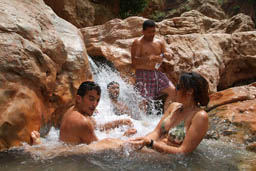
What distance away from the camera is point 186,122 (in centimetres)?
266

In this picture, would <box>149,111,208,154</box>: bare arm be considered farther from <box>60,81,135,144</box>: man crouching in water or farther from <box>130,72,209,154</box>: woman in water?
<box>60,81,135,144</box>: man crouching in water

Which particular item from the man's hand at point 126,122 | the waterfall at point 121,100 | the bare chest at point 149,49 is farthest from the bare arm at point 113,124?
the bare chest at point 149,49

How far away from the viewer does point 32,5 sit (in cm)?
390

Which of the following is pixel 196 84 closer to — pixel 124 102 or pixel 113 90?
pixel 113 90

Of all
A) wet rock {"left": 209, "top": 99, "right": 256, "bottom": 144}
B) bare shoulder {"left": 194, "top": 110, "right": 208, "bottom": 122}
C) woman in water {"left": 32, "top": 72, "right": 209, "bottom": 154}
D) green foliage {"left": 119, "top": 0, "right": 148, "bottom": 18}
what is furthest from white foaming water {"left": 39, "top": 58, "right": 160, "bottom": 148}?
green foliage {"left": 119, "top": 0, "right": 148, "bottom": 18}

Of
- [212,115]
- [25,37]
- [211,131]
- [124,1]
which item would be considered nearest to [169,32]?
[212,115]

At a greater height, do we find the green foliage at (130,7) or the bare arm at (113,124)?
the green foliage at (130,7)

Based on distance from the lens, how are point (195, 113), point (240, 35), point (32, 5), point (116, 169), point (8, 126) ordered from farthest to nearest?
point (240, 35), point (32, 5), point (8, 126), point (195, 113), point (116, 169)

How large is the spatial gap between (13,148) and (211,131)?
2.64 meters

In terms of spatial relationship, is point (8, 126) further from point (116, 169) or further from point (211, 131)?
point (211, 131)

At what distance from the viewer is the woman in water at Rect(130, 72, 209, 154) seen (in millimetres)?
2541

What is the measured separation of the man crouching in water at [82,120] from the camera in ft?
9.16

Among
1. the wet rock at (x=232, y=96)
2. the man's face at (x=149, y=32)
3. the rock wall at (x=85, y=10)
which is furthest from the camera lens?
the rock wall at (x=85, y=10)

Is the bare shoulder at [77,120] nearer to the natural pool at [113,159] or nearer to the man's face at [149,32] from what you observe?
the natural pool at [113,159]
